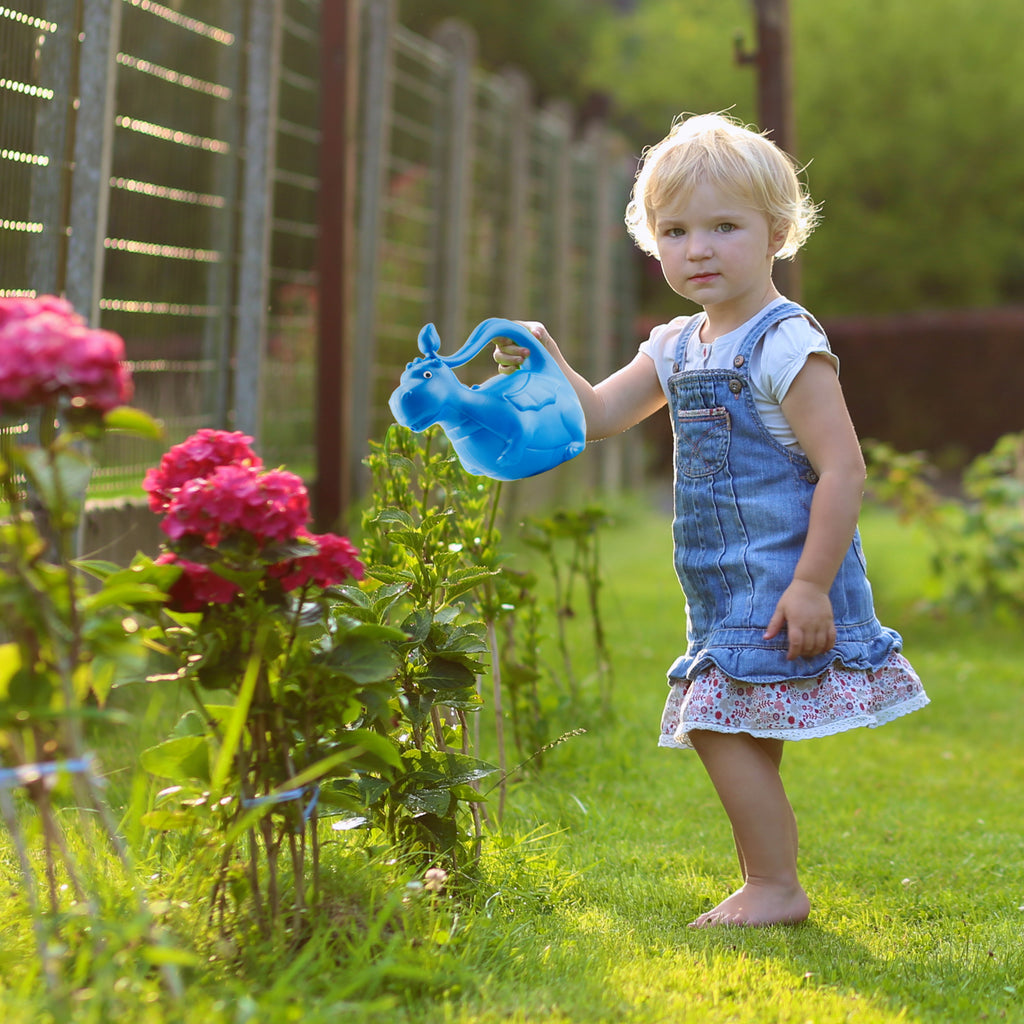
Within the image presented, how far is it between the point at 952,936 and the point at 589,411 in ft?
3.73

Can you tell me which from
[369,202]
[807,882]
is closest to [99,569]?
[807,882]

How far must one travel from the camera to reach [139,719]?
133 inches

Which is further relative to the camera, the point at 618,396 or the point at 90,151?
the point at 90,151

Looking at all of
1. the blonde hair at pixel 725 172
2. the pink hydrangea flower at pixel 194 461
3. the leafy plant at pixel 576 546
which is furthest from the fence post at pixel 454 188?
the pink hydrangea flower at pixel 194 461

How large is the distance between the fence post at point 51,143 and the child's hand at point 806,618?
2.01 metres

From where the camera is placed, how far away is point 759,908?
231 cm

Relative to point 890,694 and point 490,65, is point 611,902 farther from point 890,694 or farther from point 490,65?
point 490,65

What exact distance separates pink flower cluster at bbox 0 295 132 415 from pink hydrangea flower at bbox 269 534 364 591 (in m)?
0.38

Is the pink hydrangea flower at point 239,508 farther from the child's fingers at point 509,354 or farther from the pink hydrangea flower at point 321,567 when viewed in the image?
the child's fingers at point 509,354

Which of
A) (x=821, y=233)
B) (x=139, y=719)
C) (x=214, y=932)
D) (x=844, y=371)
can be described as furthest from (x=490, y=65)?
(x=214, y=932)

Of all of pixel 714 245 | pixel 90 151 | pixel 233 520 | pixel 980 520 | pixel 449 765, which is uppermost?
pixel 90 151

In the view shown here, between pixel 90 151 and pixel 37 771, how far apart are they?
7.39ft

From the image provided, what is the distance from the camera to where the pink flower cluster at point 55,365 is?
4.72 ft

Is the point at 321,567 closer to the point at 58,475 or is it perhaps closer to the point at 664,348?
the point at 58,475
